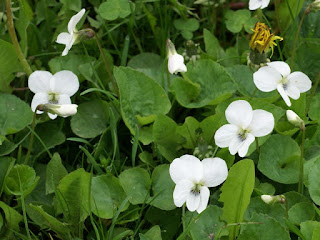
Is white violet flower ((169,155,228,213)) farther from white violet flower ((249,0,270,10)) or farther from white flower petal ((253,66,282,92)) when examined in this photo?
white violet flower ((249,0,270,10))

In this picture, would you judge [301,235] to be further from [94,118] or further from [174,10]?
[174,10]

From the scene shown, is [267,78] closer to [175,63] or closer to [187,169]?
[175,63]

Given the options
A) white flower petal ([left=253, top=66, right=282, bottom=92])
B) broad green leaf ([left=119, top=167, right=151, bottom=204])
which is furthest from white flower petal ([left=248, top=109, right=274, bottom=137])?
broad green leaf ([left=119, top=167, right=151, bottom=204])

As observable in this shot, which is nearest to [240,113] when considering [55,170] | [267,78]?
[267,78]

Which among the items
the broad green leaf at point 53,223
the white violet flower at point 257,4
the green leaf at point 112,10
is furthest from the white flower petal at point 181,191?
the green leaf at point 112,10

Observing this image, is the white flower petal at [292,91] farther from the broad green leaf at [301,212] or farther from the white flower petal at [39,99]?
the white flower petal at [39,99]
